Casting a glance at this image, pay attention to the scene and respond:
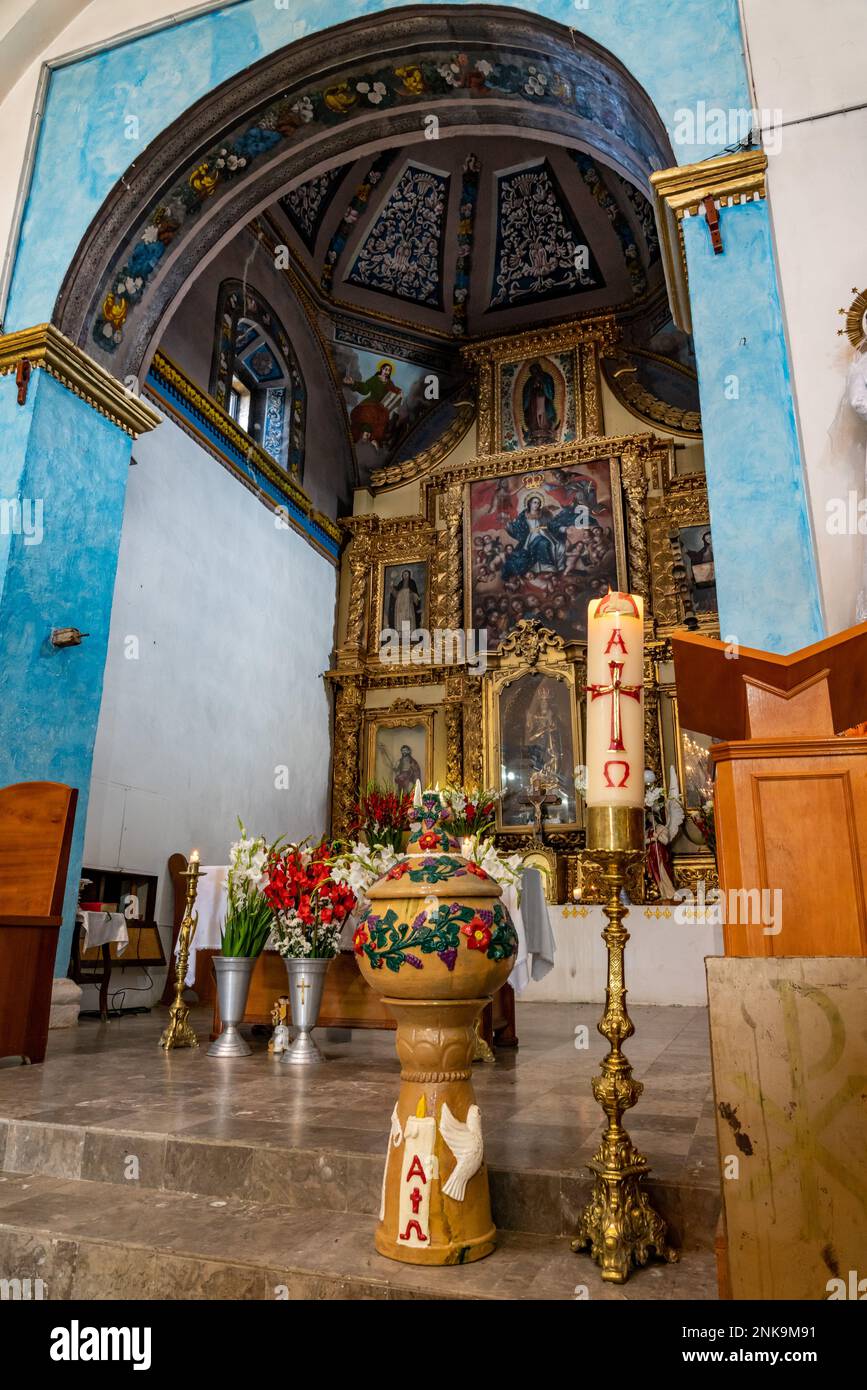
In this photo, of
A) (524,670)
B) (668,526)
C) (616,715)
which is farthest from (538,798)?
(616,715)

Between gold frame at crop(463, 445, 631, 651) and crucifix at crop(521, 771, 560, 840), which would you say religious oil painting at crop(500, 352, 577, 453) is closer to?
gold frame at crop(463, 445, 631, 651)

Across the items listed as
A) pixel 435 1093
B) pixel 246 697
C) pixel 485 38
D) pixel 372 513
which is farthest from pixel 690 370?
pixel 435 1093

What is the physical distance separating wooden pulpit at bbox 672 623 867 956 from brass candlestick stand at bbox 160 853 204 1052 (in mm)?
3437

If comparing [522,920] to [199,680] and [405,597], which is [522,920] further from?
[405,597]

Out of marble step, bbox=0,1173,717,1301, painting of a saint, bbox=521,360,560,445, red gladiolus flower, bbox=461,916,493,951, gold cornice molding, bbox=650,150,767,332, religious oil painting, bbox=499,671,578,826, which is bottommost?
marble step, bbox=0,1173,717,1301

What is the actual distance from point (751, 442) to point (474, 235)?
942 centimetres

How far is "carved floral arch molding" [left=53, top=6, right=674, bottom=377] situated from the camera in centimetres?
621

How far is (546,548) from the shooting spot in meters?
11.6

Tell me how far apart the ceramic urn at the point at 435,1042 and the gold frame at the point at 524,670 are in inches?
343

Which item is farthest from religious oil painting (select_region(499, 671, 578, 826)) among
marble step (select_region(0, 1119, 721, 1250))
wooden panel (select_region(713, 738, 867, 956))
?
wooden panel (select_region(713, 738, 867, 956))

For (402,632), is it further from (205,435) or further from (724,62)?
(724,62)

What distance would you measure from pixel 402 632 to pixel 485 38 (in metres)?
7.05

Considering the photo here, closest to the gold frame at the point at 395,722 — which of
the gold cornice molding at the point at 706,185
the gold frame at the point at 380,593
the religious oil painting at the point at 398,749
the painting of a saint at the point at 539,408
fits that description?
the religious oil painting at the point at 398,749

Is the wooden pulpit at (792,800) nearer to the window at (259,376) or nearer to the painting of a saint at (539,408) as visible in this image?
the window at (259,376)
